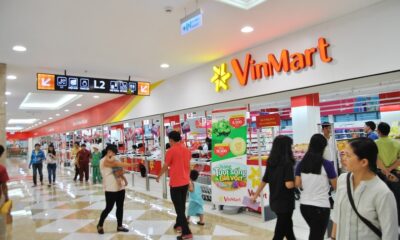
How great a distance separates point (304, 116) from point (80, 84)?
4483 millimetres

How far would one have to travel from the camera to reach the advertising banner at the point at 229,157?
210 inches

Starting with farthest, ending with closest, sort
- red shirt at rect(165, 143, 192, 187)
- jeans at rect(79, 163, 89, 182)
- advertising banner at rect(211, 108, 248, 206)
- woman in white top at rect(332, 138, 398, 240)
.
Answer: jeans at rect(79, 163, 89, 182)
advertising banner at rect(211, 108, 248, 206)
red shirt at rect(165, 143, 192, 187)
woman in white top at rect(332, 138, 398, 240)

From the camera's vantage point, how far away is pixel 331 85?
171 inches

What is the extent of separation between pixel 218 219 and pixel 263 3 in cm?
350

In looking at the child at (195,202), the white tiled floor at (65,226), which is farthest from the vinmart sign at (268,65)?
the white tiled floor at (65,226)

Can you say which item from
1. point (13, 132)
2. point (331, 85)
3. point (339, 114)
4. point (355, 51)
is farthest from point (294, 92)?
point (13, 132)

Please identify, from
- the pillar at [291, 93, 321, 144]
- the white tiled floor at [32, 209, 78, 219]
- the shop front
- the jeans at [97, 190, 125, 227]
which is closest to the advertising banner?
the shop front

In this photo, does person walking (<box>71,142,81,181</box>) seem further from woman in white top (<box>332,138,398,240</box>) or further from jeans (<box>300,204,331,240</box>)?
woman in white top (<box>332,138,398,240</box>)

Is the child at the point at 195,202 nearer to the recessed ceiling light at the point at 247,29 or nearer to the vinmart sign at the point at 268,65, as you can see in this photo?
the vinmart sign at the point at 268,65

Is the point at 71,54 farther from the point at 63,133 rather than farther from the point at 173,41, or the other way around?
the point at 63,133

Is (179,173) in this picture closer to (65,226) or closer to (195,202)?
(195,202)

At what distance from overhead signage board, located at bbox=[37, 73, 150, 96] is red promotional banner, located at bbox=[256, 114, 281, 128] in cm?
320

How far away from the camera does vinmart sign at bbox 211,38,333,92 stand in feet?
13.9

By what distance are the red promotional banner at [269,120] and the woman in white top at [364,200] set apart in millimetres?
3169
